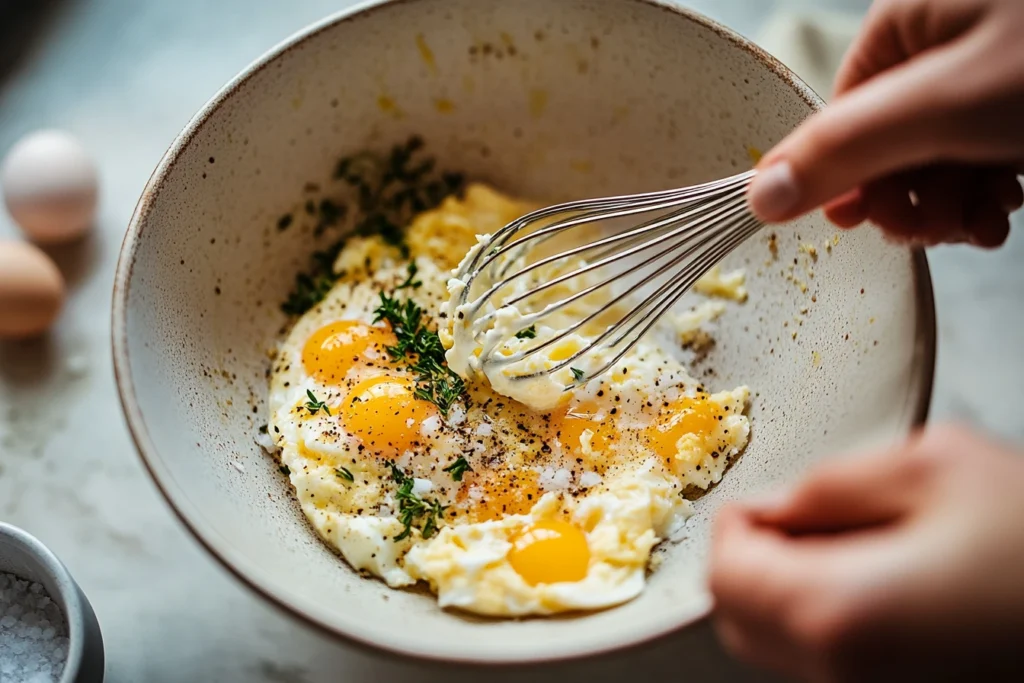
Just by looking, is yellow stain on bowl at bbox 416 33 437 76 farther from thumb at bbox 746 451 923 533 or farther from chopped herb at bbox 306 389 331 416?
thumb at bbox 746 451 923 533

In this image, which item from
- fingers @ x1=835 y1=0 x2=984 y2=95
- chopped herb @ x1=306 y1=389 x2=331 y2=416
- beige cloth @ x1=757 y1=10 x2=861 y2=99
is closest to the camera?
fingers @ x1=835 y1=0 x2=984 y2=95

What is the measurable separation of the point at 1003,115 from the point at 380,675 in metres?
1.30

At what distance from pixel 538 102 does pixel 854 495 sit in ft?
4.01

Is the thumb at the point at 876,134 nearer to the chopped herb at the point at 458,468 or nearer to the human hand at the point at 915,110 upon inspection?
the human hand at the point at 915,110

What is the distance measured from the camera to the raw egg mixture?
4.56ft

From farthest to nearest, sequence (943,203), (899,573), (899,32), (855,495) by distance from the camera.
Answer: (943,203), (899,32), (855,495), (899,573)

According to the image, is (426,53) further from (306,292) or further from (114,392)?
(114,392)

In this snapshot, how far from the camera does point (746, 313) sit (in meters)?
1.75

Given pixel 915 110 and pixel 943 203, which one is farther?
pixel 943 203

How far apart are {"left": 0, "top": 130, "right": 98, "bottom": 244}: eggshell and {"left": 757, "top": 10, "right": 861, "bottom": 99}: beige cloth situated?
1601 millimetres

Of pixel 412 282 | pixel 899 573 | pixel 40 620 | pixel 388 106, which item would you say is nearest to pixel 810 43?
pixel 388 106

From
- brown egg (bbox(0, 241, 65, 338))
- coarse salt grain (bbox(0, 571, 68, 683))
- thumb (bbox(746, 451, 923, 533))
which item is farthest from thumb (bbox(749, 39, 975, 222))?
brown egg (bbox(0, 241, 65, 338))

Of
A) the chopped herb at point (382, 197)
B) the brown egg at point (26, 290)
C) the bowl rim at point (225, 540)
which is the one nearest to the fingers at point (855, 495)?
the bowl rim at point (225, 540)

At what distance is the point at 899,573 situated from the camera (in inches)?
31.1
